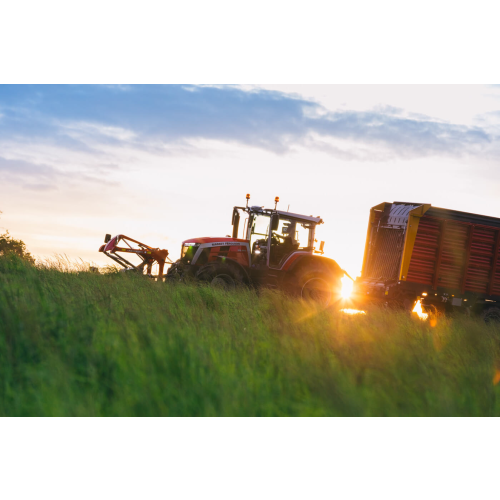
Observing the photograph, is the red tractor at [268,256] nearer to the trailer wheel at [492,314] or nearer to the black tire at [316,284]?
the black tire at [316,284]

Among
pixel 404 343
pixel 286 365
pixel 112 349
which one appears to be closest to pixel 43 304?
pixel 112 349

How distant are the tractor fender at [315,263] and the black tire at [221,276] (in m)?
1.38

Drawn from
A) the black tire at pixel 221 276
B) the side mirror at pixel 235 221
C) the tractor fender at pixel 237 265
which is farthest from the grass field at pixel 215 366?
the side mirror at pixel 235 221

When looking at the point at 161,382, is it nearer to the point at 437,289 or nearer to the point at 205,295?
the point at 205,295

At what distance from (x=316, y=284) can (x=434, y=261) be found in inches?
126

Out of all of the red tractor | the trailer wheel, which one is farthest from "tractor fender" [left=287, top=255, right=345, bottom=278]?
the trailer wheel

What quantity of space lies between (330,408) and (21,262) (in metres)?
11.5

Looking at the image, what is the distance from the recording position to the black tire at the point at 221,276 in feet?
41.0

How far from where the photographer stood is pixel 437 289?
544 inches

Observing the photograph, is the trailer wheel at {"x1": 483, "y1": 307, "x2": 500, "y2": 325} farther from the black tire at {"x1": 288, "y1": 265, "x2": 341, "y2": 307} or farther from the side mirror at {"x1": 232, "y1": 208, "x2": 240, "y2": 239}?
the side mirror at {"x1": 232, "y1": 208, "x2": 240, "y2": 239}

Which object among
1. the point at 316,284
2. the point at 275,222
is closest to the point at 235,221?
the point at 275,222

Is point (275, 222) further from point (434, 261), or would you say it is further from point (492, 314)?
point (492, 314)

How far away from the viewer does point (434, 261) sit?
45.6ft

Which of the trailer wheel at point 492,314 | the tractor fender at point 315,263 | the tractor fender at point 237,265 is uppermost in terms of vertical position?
the tractor fender at point 315,263
